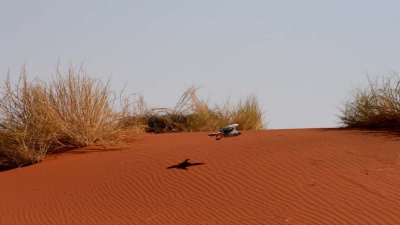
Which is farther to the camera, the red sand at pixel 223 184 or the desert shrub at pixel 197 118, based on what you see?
the desert shrub at pixel 197 118

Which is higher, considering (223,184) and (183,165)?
(183,165)

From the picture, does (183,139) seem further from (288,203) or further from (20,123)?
(288,203)

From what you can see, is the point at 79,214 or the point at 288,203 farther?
the point at 79,214

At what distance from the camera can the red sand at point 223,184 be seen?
6.83 metres

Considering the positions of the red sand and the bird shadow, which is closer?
the red sand

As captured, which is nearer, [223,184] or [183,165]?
[223,184]

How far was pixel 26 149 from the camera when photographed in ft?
36.2

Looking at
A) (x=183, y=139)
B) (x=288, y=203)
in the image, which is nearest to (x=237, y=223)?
(x=288, y=203)

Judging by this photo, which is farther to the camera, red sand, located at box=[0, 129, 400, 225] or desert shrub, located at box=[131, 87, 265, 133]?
desert shrub, located at box=[131, 87, 265, 133]

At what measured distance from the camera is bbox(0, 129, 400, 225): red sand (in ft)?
22.4

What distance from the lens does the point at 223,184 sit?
803 centimetres

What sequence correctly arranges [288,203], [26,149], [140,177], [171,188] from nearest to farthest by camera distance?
[288,203], [171,188], [140,177], [26,149]

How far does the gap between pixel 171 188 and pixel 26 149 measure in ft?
13.1

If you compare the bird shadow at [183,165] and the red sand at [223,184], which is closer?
the red sand at [223,184]
